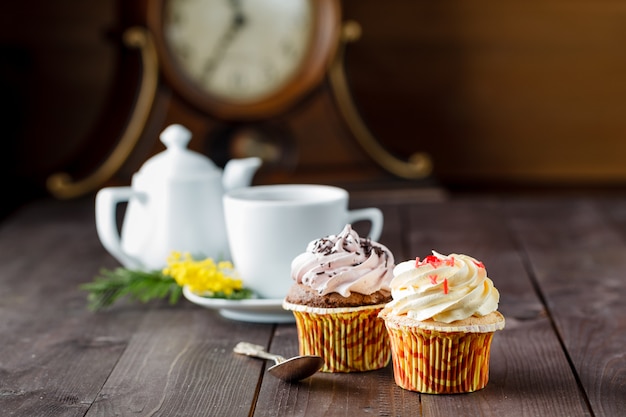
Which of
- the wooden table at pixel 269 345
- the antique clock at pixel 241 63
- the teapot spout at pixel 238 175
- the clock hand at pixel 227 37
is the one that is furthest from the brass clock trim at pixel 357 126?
the teapot spout at pixel 238 175

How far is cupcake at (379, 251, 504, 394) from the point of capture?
82 cm

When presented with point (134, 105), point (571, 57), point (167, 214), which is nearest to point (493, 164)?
point (571, 57)

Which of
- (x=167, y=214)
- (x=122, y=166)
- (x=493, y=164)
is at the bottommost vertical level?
(x=493, y=164)

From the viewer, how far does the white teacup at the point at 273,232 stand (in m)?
1.04

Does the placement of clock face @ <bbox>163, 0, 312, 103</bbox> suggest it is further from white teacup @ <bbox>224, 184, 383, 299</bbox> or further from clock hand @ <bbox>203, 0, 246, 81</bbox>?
white teacup @ <bbox>224, 184, 383, 299</bbox>

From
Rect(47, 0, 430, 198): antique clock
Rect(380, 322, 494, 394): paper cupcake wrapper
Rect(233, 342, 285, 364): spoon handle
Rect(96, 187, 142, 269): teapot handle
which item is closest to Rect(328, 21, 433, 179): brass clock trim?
Rect(47, 0, 430, 198): antique clock

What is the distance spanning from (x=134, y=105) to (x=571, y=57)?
3.48ft

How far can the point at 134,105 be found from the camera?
6.44 ft

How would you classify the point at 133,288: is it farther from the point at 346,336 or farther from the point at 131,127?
the point at 131,127

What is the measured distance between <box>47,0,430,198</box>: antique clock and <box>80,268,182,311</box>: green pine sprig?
79 cm

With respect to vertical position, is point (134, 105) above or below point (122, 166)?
above

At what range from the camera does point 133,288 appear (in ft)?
3.79

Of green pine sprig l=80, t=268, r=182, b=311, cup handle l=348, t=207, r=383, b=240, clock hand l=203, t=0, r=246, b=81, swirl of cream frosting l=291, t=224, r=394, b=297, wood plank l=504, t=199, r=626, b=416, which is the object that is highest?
clock hand l=203, t=0, r=246, b=81

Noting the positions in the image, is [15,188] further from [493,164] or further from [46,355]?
[46,355]
